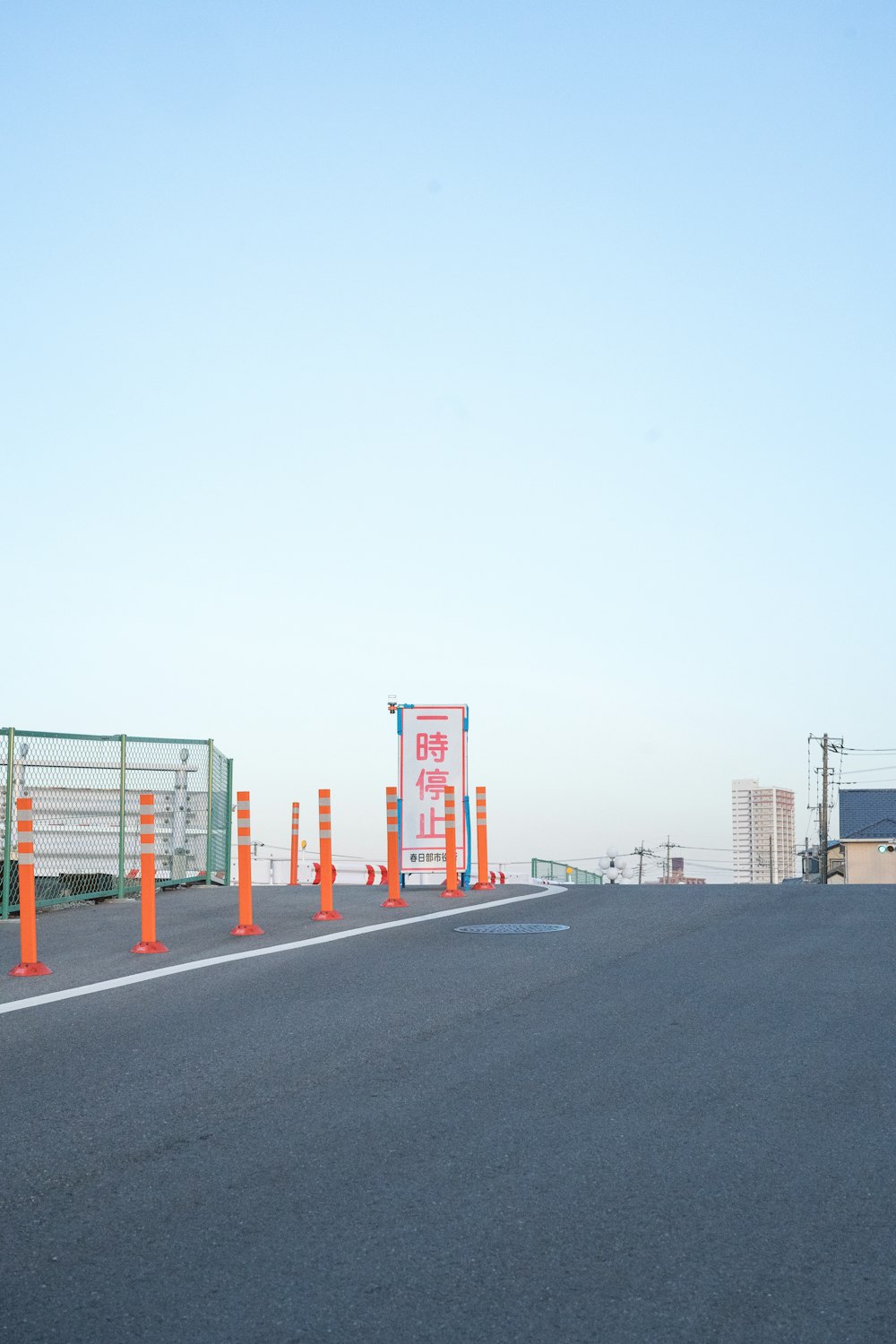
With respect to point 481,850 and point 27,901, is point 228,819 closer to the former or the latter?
point 481,850

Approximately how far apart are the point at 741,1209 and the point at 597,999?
12.1ft

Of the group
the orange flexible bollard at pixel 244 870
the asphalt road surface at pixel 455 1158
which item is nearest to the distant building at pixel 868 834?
the orange flexible bollard at pixel 244 870

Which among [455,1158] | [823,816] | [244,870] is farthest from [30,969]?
[823,816]

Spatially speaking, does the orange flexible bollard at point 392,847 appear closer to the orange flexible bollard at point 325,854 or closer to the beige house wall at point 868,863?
the orange flexible bollard at point 325,854

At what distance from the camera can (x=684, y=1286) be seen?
3.17 m

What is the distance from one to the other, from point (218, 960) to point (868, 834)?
195ft

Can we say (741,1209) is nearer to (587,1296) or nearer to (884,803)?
(587,1296)

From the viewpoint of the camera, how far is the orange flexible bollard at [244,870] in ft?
38.0

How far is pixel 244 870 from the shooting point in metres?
11.9

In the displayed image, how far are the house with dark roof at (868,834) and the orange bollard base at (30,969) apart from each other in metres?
57.9

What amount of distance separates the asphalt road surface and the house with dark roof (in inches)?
2290

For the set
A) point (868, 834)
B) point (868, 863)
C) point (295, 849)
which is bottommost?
point (868, 863)

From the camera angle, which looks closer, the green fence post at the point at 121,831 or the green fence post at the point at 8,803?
the green fence post at the point at 8,803

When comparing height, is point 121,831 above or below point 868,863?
above
